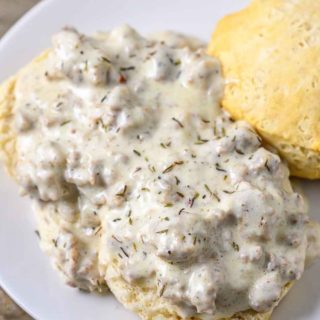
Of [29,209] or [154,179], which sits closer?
[154,179]

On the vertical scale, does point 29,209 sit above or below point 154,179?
below

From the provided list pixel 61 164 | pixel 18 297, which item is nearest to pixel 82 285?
pixel 18 297

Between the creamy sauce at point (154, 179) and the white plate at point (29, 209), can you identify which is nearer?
the creamy sauce at point (154, 179)

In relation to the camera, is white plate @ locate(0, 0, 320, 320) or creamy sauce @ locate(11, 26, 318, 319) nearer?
creamy sauce @ locate(11, 26, 318, 319)

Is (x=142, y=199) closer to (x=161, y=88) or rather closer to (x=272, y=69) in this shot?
(x=161, y=88)
